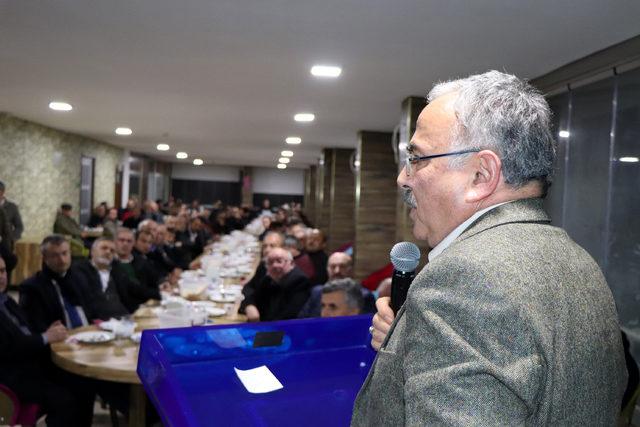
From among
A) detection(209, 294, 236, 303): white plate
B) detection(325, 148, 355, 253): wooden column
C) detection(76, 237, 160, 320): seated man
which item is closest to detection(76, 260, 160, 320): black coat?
detection(76, 237, 160, 320): seated man

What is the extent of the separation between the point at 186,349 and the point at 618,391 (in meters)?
0.79

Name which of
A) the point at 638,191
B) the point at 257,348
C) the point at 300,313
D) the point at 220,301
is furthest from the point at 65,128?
the point at 257,348

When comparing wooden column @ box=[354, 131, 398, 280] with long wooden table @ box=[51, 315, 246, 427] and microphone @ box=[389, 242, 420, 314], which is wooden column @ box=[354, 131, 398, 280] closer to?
long wooden table @ box=[51, 315, 246, 427]

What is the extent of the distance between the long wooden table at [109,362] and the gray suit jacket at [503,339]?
2.13 m

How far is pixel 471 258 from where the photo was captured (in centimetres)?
74

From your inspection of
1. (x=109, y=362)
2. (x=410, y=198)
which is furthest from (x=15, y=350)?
(x=410, y=198)

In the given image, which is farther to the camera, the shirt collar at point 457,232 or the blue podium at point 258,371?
the blue podium at point 258,371

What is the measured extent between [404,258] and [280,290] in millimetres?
3270

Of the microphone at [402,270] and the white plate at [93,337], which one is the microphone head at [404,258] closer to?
the microphone at [402,270]

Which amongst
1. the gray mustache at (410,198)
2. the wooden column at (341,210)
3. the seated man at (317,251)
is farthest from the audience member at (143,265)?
the wooden column at (341,210)

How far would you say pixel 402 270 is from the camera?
1.13 meters

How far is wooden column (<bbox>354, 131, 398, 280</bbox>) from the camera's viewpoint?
784cm

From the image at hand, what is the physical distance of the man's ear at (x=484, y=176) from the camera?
2.82 ft

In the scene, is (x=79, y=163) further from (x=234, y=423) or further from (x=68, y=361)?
(x=234, y=423)
